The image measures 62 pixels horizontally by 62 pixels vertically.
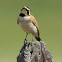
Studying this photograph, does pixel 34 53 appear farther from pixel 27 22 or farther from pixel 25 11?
pixel 27 22

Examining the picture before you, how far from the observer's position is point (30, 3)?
910 inches

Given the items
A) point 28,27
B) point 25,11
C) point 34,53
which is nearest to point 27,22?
point 28,27

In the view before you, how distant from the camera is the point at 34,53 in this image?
268 inches

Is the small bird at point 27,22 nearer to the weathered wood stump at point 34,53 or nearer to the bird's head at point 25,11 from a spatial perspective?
the bird's head at point 25,11

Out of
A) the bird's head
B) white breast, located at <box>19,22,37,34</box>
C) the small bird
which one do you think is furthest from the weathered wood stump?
white breast, located at <box>19,22,37,34</box>

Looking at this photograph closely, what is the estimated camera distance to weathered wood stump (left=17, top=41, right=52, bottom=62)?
6744 millimetres

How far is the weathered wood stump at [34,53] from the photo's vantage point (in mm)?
6744

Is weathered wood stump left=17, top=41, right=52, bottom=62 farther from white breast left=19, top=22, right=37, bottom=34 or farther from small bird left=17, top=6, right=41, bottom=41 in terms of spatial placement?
white breast left=19, top=22, right=37, bottom=34

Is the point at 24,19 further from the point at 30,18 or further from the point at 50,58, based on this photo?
the point at 50,58

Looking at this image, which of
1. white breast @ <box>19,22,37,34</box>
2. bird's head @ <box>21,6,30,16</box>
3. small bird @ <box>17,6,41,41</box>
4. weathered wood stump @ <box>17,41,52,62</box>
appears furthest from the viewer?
white breast @ <box>19,22,37,34</box>

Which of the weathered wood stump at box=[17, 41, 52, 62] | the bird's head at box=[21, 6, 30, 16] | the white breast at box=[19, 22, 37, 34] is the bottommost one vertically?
the weathered wood stump at box=[17, 41, 52, 62]

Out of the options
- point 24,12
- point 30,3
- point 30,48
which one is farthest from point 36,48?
point 30,3

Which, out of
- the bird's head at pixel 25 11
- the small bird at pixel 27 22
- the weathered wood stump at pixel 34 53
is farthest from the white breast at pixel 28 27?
the weathered wood stump at pixel 34 53

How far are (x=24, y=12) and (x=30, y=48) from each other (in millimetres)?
1067
